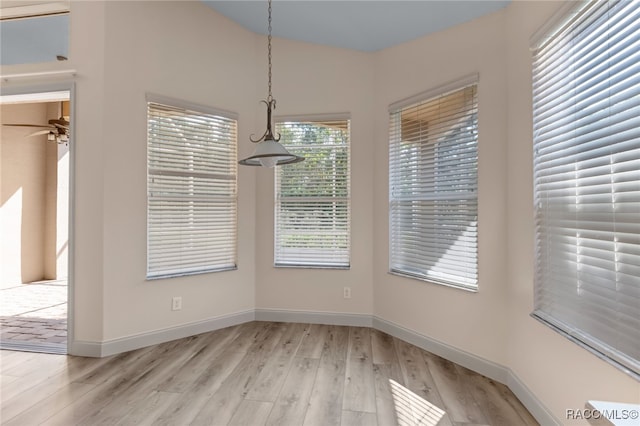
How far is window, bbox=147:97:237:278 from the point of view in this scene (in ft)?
10.4

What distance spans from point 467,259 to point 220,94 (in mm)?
3080

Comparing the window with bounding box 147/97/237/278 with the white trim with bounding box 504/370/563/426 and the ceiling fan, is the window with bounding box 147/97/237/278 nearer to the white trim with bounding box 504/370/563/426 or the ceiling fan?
the ceiling fan

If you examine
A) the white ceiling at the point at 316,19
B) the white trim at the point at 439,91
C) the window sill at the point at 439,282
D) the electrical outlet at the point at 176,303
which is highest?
the white ceiling at the point at 316,19

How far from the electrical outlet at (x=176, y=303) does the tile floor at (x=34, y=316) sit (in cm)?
→ 100

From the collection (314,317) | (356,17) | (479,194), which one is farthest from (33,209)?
(479,194)

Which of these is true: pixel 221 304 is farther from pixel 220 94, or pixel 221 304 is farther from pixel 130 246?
pixel 220 94

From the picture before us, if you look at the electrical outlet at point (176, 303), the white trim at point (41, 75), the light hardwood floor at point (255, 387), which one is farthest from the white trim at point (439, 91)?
the white trim at point (41, 75)

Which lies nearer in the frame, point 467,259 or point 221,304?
point 467,259

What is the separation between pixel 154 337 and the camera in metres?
3.14

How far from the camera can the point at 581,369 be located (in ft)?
5.46

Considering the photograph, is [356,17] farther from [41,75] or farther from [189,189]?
[41,75]

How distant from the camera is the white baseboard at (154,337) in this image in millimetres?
2873

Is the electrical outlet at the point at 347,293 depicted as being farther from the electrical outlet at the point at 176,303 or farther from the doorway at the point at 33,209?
the doorway at the point at 33,209

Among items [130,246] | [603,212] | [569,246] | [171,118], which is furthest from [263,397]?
[171,118]
